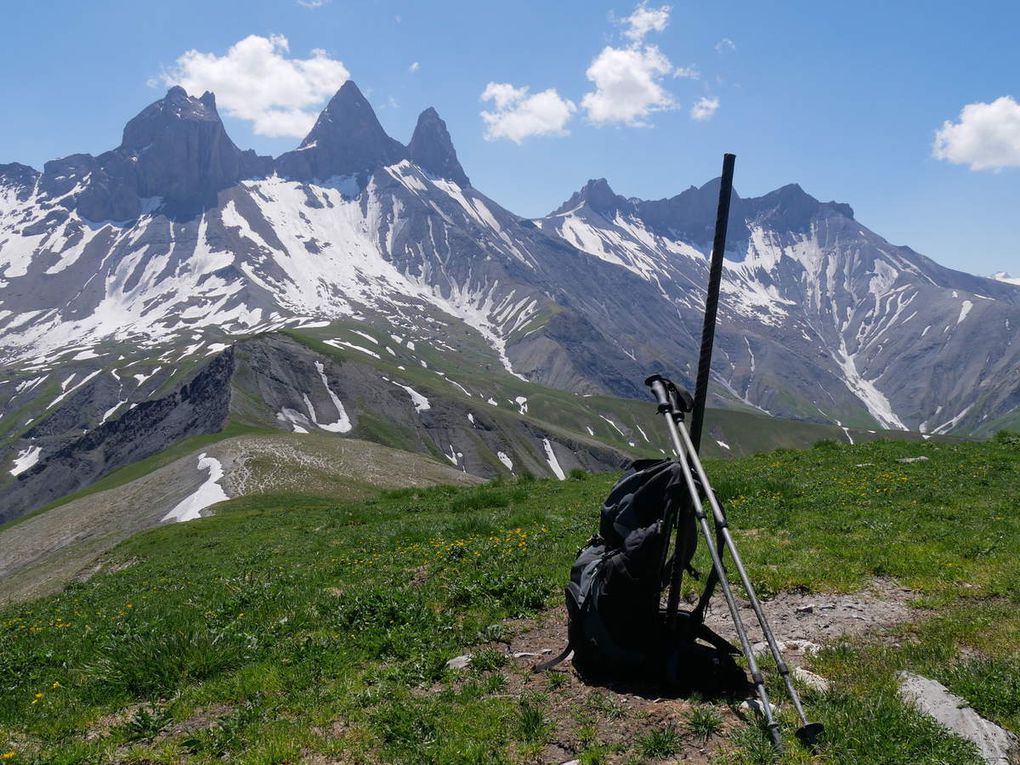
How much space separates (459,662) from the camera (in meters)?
9.50

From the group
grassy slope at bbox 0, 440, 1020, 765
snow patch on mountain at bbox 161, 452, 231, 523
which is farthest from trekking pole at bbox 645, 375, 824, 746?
snow patch on mountain at bbox 161, 452, 231, 523

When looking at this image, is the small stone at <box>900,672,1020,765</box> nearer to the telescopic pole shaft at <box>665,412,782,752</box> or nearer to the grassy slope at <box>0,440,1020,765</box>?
the grassy slope at <box>0,440,1020,765</box>

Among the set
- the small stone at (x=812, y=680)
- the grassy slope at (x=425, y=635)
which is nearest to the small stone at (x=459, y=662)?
the grassy slope at (x=425, y=635)

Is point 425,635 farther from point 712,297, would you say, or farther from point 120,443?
point 120,443

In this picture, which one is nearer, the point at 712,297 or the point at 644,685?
the point at 712,297

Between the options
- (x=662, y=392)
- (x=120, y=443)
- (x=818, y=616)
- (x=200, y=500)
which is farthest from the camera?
(x=120, y=443)

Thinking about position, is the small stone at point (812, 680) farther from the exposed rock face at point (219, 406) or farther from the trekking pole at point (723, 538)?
the exposed rock face at point (219, 406)

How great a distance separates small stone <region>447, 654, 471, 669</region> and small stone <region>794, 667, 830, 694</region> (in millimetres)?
4358

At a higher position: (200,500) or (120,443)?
(200,500)

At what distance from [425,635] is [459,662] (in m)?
1.12

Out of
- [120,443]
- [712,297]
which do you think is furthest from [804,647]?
[120,443]

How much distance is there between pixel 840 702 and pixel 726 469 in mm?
20683

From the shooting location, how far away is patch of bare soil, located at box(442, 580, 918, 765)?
708 centimetres

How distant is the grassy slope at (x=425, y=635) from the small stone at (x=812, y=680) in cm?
19
